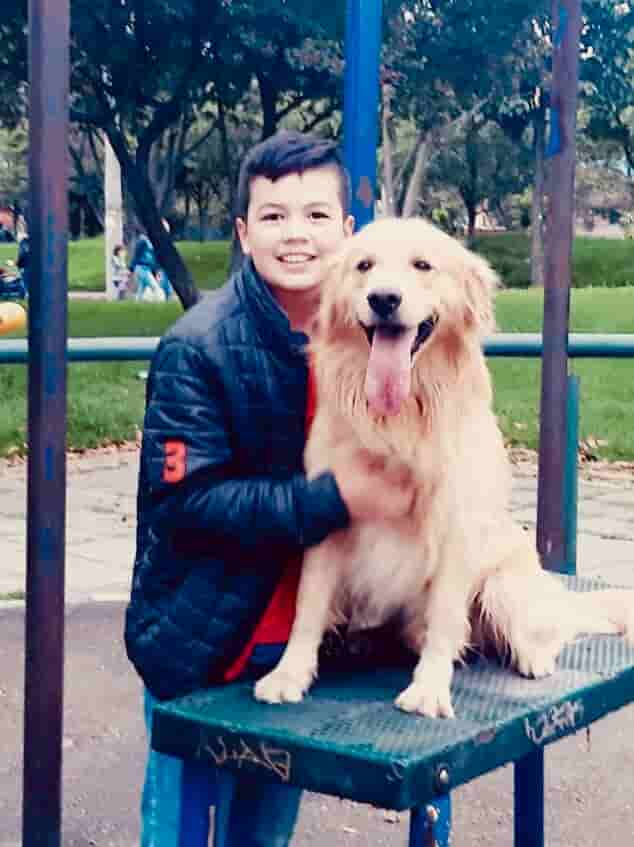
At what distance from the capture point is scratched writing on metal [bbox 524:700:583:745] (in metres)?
2.04

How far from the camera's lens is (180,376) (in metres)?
2.11

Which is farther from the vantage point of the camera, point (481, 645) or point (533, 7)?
point (533, 7)

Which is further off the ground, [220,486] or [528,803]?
[220,486]

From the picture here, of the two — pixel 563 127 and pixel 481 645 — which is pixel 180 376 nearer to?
pixel 481 645

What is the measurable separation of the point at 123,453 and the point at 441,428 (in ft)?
24.1

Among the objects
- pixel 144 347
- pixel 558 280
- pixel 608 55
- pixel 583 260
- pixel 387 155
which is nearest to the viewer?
pixel 558 280

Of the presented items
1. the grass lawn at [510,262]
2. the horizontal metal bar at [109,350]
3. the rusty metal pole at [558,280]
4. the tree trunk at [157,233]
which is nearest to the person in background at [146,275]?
the grass lawn at [510,262]

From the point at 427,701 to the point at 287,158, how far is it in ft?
2.95

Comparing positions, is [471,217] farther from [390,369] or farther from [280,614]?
[390,369]

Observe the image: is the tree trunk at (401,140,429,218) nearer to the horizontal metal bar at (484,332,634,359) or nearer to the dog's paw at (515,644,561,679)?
the horizontal metal bar at (484,332,634,359)

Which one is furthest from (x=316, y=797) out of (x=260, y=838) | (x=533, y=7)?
(x=533, y=7)

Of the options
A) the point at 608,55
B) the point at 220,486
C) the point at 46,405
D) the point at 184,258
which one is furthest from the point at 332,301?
the point at 184,258

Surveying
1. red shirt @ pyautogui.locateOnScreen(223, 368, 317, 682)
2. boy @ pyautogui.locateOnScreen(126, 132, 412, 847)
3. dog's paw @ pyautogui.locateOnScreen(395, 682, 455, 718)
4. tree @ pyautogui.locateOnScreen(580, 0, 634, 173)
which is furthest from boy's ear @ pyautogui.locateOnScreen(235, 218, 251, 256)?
tree @ pyautogui.locateOnScreen(580, 0, 634, 173)

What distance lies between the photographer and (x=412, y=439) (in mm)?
2100
